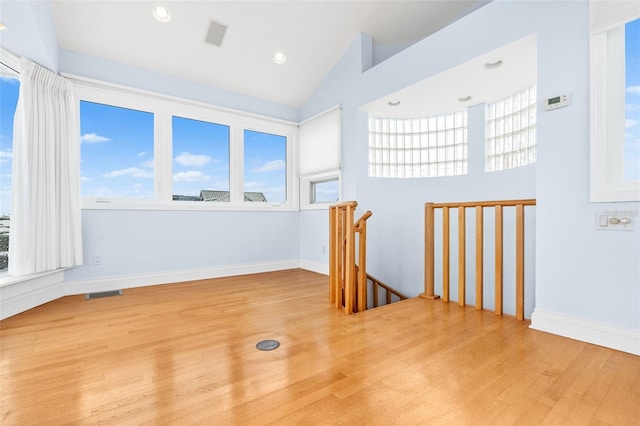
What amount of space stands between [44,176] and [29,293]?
1098mm

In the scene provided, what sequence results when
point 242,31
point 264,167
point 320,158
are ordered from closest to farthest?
point 242,31, point 320,158, point 264,167

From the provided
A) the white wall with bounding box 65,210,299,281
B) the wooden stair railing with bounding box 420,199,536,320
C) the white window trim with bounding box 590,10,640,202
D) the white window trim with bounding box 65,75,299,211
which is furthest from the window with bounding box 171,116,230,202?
the white window trim with bounding box 590,10,640,202

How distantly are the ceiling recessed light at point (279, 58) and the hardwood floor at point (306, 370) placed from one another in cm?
328

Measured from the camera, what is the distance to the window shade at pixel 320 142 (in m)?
4.29

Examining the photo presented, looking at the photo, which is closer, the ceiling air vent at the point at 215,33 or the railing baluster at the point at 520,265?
the railing baluster at the point at 520,265

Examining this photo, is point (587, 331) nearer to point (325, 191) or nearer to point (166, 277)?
point (325, 191)

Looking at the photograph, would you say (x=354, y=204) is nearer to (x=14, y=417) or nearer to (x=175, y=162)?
(x=14, y=417)

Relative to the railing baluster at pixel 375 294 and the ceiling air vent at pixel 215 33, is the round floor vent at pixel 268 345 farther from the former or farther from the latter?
the ceiling air vent at pixel 215 33

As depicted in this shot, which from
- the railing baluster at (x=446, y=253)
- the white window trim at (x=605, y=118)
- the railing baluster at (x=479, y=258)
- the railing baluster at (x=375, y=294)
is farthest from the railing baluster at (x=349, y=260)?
the white window trim at (x=605, y=118)

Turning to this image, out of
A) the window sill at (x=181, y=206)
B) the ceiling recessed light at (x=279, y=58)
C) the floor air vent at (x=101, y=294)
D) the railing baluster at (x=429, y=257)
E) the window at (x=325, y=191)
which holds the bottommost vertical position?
the floor air vent at (x=101, y=294)

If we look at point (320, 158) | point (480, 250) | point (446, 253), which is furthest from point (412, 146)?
point (480, 250)

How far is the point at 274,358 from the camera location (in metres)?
1.78

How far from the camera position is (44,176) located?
2.89 meters

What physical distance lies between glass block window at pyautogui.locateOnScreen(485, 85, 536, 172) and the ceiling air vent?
334 cm
